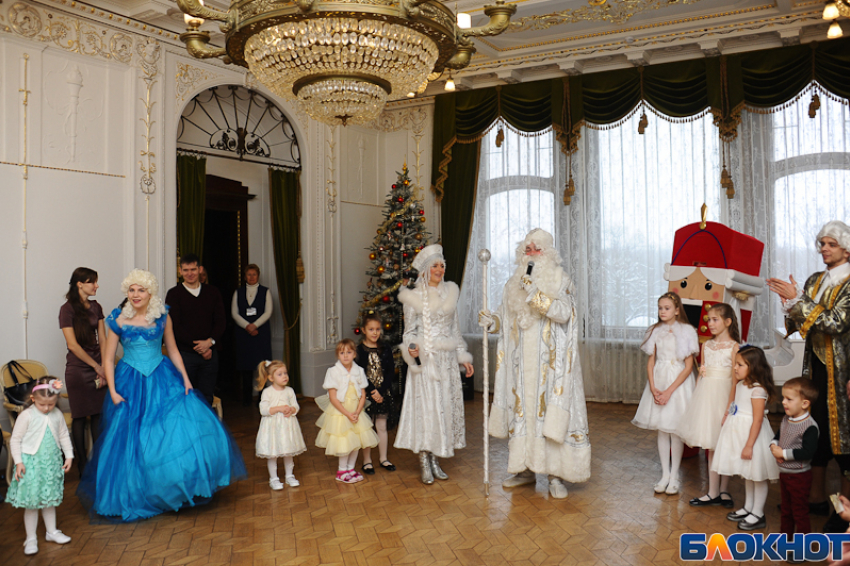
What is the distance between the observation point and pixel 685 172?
7.74 m

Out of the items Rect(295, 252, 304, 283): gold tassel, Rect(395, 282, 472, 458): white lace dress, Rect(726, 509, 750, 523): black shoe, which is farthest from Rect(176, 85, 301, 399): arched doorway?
Rect(726, 509, 750, 523): black shoe

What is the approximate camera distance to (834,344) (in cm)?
396

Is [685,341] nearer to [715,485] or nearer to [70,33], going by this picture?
[715,485]

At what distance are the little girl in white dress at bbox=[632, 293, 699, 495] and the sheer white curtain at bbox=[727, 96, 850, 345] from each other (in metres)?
3.16

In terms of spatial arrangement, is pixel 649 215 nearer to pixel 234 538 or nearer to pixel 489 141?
pixel 489 141

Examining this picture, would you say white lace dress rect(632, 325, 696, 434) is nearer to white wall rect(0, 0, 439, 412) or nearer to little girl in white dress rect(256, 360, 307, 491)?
little girl in white dress rect(256, 360, 307, 491)

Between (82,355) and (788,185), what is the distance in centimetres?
714

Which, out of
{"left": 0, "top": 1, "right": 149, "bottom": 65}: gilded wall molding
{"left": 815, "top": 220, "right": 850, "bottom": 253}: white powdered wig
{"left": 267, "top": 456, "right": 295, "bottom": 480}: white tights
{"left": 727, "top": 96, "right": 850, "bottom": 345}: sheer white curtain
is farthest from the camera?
{"left": 727, "top": 96, "right": 850, "bottom": 345}: sheer white curtain

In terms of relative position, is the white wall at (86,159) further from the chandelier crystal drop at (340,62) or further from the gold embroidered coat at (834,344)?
the gold embroidered coat at (834,344)

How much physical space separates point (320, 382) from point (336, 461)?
295 cm

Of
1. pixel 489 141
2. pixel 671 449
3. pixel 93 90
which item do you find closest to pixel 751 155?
pixel 489 141

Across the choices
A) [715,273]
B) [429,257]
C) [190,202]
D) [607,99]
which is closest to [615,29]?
[607,99]

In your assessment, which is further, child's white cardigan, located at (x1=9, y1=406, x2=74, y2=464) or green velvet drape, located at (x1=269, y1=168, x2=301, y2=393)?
green velvet drape, located at (x1=269, y1=168, x2=301, y2=393)

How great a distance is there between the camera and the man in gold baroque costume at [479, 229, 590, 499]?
4.52 m
